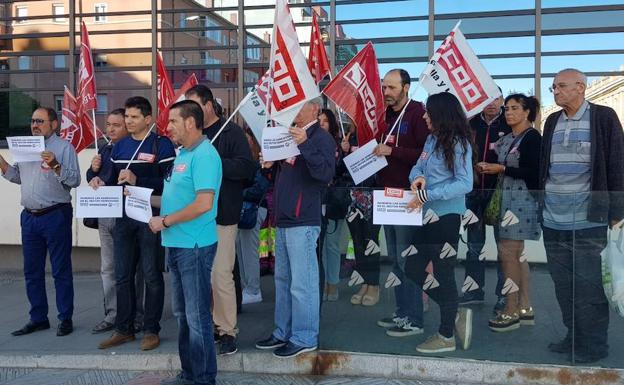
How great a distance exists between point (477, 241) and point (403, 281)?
642 millimetres

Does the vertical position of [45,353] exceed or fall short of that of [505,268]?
it falls short

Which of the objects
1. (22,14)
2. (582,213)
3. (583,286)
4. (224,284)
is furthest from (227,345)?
(22,14)

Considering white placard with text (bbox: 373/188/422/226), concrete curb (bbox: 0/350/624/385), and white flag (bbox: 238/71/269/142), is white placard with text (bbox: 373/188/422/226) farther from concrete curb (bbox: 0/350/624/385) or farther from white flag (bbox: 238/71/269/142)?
white flag (bbox: 238/71/269/142)

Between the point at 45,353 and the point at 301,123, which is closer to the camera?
the point at 301,123

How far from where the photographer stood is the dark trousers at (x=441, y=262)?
4.57m

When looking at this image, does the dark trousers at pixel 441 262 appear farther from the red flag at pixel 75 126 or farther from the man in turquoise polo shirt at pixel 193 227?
the red flag at pixel 75 126

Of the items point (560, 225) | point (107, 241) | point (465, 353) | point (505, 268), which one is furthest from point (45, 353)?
point (560, 225)

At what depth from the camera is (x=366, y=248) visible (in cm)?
486

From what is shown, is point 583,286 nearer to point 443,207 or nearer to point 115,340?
point 443,207

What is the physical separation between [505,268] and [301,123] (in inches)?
73.5

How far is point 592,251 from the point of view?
4391 mm

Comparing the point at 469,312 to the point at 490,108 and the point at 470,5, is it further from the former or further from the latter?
the point at 470,5

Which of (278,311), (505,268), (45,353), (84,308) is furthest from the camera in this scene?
(84,308)

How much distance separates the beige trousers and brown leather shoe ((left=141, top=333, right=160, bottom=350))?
600 millimetres
